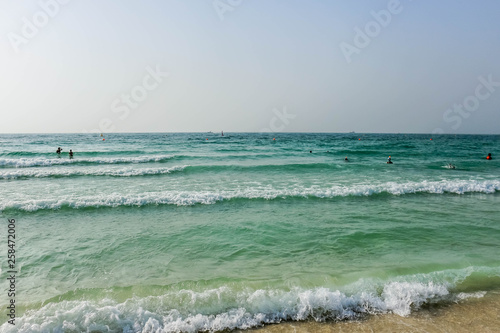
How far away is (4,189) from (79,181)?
3.66 metres

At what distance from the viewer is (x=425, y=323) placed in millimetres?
4410

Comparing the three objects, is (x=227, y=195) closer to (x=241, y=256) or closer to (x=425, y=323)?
(x=241, y=256)

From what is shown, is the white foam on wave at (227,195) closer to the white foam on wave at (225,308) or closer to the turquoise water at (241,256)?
the turquoise water at (241,256)

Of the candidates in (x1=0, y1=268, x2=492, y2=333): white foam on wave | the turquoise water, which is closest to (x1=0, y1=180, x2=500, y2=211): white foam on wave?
the turquoise water

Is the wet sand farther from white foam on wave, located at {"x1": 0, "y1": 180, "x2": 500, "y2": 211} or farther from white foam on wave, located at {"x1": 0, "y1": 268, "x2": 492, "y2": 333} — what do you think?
white foam on wave, located at {"x1": 0, "y1": 180, "x2": 500, "y2": 211}

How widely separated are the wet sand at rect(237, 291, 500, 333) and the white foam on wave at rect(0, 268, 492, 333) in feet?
0.48

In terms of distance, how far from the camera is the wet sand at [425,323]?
4.29m

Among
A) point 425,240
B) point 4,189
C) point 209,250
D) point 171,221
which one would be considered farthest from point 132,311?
point 4,189

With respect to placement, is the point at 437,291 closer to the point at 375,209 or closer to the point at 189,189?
the point at 375,209

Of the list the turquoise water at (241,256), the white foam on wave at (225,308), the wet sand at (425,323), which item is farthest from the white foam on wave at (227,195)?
the wet sand at (425,323)

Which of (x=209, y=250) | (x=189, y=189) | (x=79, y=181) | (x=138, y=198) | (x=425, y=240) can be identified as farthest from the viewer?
(x=79, y=181)

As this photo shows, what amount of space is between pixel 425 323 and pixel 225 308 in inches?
128

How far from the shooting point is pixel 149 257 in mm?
6805

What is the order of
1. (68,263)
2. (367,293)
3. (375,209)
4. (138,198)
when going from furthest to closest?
(138,198), (375,209), (68,263), (367,293)
